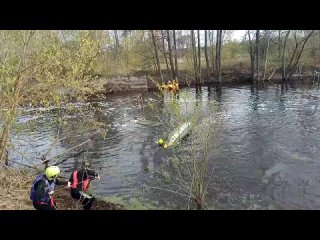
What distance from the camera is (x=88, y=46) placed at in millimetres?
10930

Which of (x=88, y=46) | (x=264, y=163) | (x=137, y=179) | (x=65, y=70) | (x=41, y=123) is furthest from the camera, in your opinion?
(x=41, y=123)

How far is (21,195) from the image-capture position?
11.0m

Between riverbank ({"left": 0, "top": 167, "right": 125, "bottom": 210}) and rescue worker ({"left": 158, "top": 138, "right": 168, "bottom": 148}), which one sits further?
rescue worker ({"left": 158, "top": 138, "right": 168, "bottom": 148})

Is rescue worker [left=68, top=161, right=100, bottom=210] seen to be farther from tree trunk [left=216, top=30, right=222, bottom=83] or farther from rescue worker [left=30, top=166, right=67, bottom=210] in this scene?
tree trunk [left=216, top=30, right=222, bottom=83]

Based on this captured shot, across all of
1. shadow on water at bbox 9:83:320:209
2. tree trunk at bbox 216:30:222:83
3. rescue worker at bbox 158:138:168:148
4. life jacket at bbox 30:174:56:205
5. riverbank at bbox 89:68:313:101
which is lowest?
shadow on water at bbox 9:83:320:209

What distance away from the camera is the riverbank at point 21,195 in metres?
10.2

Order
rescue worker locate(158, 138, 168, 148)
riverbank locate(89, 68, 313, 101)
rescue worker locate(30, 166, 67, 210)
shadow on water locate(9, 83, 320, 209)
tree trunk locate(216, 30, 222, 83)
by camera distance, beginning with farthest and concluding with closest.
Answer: tree trunk locate(216, 30, 222, 83) → riverbank locate(89, 68, 313, 101) → rescue worker locate(158, 138, 168, 148) → shadow on water locate(9, 83, 320, 209) → rescue worker locate(30, 166, 67, 210)

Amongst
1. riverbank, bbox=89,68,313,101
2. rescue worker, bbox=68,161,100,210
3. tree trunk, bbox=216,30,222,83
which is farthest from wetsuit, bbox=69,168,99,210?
tree trunk, bbox=216,30,222,83

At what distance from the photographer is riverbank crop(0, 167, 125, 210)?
10.2 m

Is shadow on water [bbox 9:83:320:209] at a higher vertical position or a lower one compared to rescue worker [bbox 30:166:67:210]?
lower

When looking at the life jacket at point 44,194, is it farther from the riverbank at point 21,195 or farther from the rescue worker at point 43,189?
the riverbank at point 21,195
